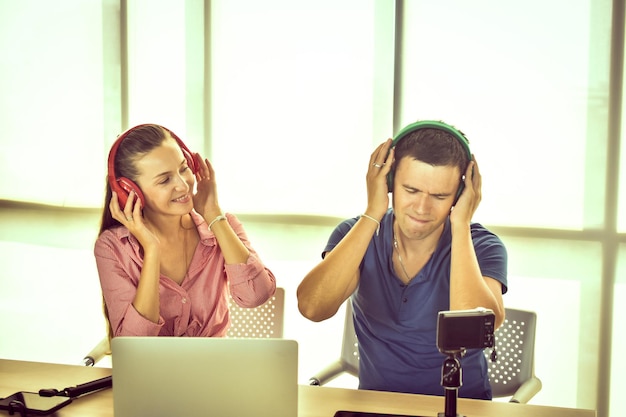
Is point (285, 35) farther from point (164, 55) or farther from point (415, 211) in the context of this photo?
point (415, 211)

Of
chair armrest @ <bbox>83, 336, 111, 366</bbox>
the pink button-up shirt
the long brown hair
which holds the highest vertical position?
the long brown hair

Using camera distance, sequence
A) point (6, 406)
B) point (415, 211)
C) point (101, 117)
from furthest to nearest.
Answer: point (101, 117)
point (415, 211)
point (6, 406)

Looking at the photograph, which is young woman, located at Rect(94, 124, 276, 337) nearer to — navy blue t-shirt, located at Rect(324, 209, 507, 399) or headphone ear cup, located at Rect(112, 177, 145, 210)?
headphone ear cup, located at Rect(112, 177, 145, 210)

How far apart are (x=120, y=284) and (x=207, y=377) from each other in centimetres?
75

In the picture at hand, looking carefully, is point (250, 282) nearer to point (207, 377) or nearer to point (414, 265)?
point (414, 265)

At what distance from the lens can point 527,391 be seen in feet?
6.89

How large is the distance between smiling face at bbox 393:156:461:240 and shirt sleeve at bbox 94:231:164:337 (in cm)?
77

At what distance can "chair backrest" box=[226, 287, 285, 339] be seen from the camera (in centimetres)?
238

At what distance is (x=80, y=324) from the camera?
11.2ft

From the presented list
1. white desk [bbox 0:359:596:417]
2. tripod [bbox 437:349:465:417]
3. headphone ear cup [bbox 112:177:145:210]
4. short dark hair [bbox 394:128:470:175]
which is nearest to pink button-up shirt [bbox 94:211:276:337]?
headphone ear cup [bbox 112:177:145:210]

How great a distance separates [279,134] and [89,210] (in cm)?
104

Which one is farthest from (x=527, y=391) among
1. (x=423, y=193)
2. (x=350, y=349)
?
(x=423, y=193)

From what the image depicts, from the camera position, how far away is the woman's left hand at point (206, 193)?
6.82 ft

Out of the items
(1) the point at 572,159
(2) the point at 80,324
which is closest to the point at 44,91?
(2) the point at 80,324
